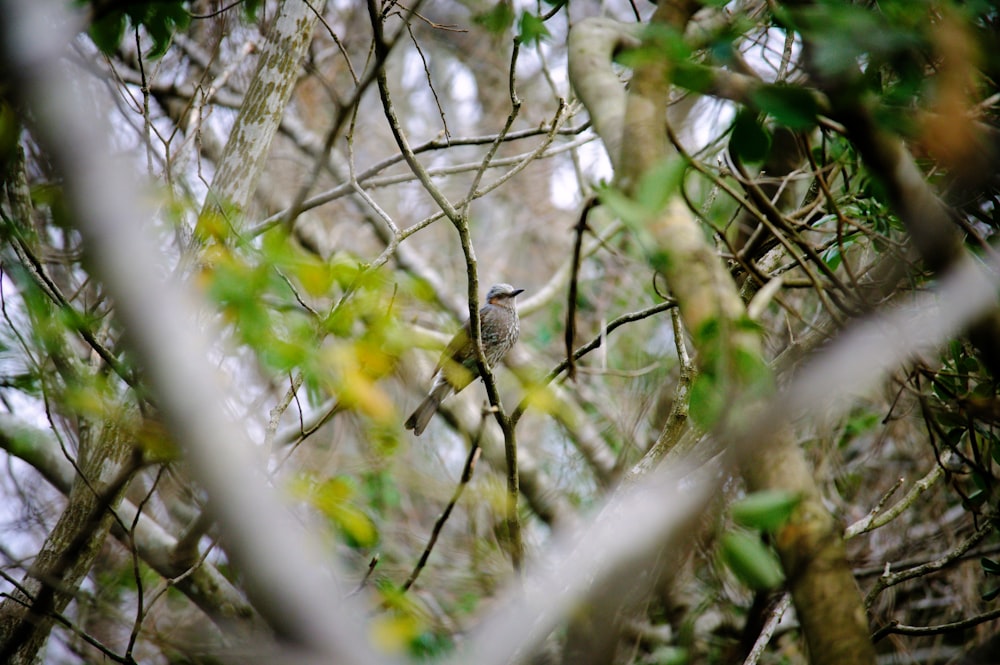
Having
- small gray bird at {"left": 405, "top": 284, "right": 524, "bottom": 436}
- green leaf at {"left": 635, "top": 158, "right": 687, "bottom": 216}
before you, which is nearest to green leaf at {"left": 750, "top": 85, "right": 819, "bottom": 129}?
green leaf at {"left": 635, "top": 158, "right": 687, "bottom": 216}

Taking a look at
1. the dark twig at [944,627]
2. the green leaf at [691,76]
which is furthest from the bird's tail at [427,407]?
the green leaf at [691,76]

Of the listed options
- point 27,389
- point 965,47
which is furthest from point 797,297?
point 27,389

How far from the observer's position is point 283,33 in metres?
3.18

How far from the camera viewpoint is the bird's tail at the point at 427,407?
179 inches

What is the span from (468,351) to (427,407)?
45cm

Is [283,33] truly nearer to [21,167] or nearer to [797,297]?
[21,167]

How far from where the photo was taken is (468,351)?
15.6 feet

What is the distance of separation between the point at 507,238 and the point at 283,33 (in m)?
5.25

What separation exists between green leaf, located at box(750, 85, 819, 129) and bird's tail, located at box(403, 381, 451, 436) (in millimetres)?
3422

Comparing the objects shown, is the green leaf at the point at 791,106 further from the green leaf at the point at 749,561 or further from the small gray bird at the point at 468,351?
the small gray bird at the point at 468,351

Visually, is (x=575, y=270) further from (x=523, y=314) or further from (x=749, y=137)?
(x=523, y=314)

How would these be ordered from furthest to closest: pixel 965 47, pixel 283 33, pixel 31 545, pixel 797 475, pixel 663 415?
pixel 31 545
pixel 663 415
pixel 283 33
pixel 965 47
pixel 797 475

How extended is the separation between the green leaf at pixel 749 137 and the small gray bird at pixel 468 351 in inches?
89.8

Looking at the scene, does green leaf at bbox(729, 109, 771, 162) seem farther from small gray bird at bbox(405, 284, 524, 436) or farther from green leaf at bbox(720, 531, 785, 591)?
small gray bird at bbox(405, 284, 524, 436)
